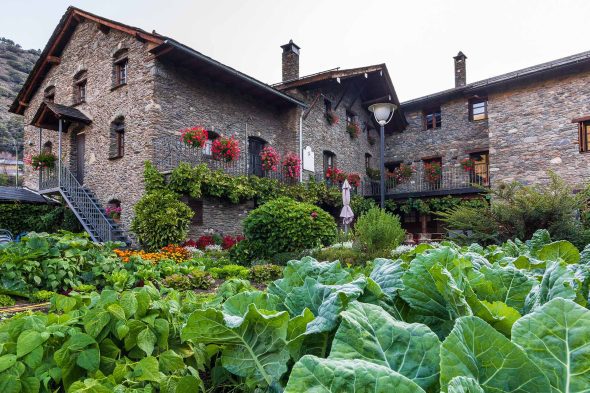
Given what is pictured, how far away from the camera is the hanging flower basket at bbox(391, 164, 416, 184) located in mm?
18719

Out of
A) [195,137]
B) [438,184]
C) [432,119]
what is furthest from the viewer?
[432,119]

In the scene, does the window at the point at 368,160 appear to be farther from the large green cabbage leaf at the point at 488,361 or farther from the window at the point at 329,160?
the large green cabbage leaf at the point at 488,361

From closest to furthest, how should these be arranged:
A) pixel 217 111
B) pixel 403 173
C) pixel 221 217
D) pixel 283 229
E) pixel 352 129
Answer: pixel 283 229 < pixel 221 217 < pixel 217 111 < pixel 352 129 < pixel 403 173

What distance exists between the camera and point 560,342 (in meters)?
0.54

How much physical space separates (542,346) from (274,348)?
498 mm

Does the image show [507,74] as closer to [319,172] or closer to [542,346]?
[319,172]

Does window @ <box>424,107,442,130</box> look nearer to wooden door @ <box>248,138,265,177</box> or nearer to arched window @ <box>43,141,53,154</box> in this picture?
wooden door @ <box>248,138,265,177</box>

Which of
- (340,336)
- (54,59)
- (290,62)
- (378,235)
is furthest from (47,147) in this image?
(340,336)

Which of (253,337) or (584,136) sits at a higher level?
(584,136)

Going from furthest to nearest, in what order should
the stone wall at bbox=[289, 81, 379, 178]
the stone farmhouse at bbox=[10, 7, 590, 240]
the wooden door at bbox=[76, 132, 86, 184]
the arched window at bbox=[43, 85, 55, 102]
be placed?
the arched window at bbox=[43, 85, 55, 102], the stone wall at bbox=[289, 81, 379, 178], the wooden door at bbox=[76, 132, 86, 184], the stone farmhouse at bbox=[10, 7, 590, 240]

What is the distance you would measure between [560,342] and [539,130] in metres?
17.7

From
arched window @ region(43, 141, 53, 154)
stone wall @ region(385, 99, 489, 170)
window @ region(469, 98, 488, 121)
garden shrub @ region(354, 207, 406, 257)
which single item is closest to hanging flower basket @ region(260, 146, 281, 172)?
garden shrub @ region(354, 207, 406, 257)

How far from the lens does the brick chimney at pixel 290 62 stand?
16906 millimetres

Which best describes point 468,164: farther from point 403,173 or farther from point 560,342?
point 560,342
